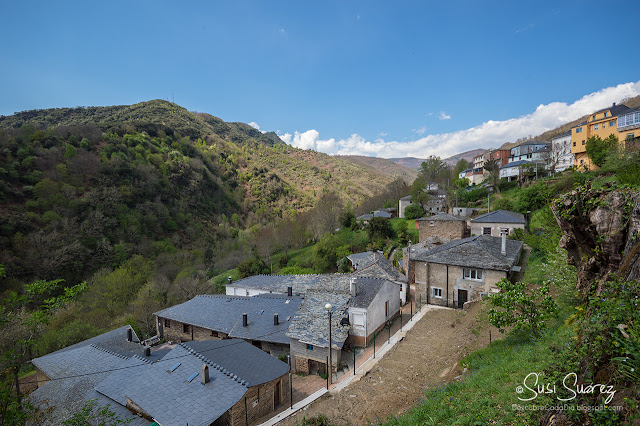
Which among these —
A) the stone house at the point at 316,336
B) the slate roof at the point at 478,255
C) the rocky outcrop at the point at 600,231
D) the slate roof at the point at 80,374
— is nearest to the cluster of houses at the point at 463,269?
the slate roof at the point at 478,255

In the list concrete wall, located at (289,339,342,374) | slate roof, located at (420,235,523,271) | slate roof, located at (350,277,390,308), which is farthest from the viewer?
slate roof, located at (420,235,523,271)

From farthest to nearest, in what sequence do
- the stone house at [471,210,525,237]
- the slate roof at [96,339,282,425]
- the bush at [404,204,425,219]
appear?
1. the bush at [404,204,425,219]
2. the stone house at [471,210,525,237]
3. the slate roof at [96,339,282,425]

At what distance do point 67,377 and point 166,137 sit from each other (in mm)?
81687

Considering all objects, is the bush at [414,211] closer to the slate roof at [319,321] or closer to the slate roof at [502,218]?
the slate roof at [502,218]

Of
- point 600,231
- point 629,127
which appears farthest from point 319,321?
point 629,127

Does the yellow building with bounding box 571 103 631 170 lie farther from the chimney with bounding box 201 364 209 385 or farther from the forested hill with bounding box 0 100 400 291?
the forested hill with bounding box 0 100 400 291

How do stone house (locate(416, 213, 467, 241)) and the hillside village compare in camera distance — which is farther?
stone house (locate(416, 213, 467, 241))

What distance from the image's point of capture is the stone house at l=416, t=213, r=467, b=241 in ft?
110

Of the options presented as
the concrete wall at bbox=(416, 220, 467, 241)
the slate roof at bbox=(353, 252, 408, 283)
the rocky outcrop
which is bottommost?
the slate roof at bbox=(353, 252, 408, 283)

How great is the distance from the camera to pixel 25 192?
147ft

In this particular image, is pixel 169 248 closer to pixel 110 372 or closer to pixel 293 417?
pixel 110 372

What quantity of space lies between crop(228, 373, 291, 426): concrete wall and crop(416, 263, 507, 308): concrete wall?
13985 millimetres

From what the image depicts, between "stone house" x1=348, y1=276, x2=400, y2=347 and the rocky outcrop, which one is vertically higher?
the rocky outcrop

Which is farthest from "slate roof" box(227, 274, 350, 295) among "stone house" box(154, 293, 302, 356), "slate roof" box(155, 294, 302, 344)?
"stone house" box(154, 293, 302, 356)
